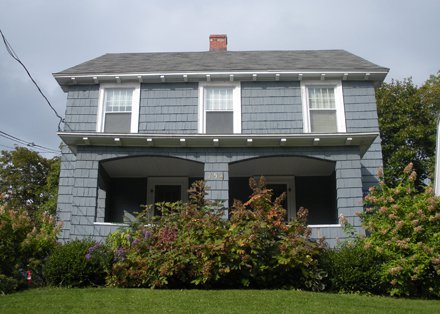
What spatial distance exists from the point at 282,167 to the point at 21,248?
7.44 m

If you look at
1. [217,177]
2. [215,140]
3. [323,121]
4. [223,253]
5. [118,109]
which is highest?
[118,109]

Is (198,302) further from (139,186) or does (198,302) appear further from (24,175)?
(24,175)

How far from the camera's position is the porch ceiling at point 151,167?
43.4ft

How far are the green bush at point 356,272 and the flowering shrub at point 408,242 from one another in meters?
0.19

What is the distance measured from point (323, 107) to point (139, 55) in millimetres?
7254

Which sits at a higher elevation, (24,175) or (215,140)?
(24,175)

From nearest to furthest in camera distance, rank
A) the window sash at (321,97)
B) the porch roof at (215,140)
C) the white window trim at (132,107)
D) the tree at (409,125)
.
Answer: the porch roof at (215,140)
the white window trim at (132,107)
the window sash at (321,97)
the tree at (409,125)

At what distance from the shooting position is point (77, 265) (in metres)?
9.47

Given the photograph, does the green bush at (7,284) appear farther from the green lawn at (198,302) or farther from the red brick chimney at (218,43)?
the red brick chimney at (218,43)

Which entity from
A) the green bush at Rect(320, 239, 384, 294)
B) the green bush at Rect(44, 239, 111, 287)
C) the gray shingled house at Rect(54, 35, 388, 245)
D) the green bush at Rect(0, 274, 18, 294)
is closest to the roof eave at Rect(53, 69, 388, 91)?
the gray shingled house at Rect(54, 35, 388, 245)

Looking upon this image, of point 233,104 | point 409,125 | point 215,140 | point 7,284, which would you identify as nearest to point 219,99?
point 233,104

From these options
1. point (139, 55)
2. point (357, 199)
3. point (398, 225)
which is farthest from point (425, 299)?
point (139, 55)

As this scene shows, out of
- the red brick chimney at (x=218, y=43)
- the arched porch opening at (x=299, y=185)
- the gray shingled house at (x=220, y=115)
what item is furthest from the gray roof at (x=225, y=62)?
the arched porch opening at (x=299, y=185)

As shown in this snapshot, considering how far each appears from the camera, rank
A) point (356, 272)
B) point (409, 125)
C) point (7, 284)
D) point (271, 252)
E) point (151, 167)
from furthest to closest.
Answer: point (409, 125), point (151, 167), point (271, 252), point (356, 272), point (7, 284)
